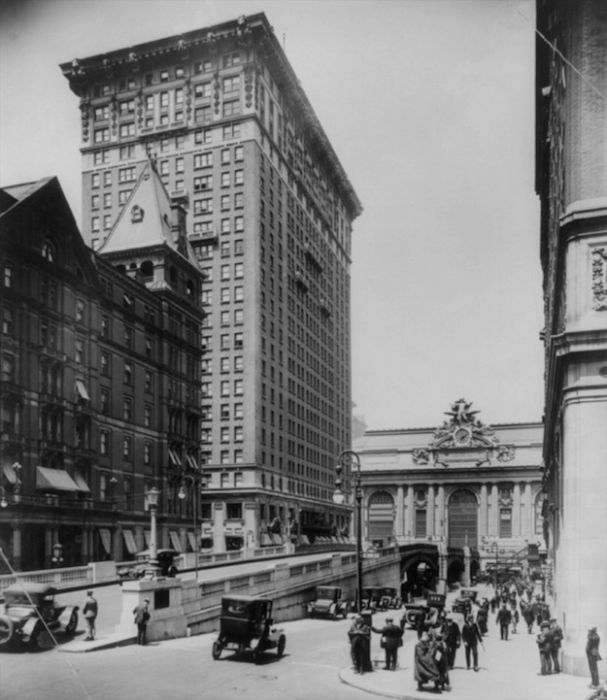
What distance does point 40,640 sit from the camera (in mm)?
28047

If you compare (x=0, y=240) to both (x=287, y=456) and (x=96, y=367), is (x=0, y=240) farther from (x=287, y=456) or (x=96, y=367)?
(x=287, y=456)

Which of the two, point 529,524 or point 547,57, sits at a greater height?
point 547,57

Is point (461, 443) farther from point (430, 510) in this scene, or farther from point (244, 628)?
point (244, 628)

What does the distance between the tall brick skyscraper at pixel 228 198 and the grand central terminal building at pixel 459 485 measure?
32747mm

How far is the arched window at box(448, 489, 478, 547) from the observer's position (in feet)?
449

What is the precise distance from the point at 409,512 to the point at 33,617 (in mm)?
116015

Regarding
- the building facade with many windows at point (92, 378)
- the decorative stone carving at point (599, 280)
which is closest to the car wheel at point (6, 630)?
the decorative stone carving at point (599, 280)

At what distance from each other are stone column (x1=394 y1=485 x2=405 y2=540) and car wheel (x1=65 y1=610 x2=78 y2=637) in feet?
368

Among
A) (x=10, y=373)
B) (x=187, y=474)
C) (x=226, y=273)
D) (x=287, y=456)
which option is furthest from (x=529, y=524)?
(x=10, y=373)

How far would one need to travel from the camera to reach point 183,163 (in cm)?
10256

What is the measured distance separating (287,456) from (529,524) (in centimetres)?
4469

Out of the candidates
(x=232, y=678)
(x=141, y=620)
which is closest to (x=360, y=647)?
(x=232, y=678)

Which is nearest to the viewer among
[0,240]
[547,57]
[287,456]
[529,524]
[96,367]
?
[547,57]

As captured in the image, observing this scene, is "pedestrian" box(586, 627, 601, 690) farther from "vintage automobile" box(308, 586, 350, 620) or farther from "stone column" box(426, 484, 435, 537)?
"stone column" box(426, 484, 435, 537)
